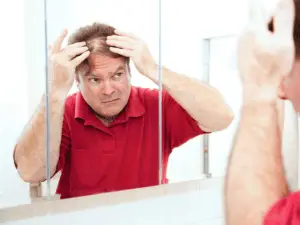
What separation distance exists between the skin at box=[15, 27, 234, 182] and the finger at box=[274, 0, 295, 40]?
11.4 inches

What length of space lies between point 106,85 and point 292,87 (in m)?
0.45

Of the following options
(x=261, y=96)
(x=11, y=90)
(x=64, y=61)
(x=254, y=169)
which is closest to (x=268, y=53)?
(x=261, y=96)

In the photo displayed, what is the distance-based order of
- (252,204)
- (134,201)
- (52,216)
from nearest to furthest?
1. (252,204)
2. (52,216)
3. (134,201)

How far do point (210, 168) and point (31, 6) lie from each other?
26.4 inches

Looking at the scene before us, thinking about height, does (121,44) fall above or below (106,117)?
above

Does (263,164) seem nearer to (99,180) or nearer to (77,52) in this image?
(99,180)

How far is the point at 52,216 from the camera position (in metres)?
1.12

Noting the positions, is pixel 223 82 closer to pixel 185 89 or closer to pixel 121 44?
pixel 185 89

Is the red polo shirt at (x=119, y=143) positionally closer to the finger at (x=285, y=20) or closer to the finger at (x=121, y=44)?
the finger at (x=121, y=44)

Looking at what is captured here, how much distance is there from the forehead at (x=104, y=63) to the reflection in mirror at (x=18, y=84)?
123 millimetres

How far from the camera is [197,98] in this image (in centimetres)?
125

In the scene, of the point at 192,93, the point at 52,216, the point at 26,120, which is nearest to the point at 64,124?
the point at 26,120

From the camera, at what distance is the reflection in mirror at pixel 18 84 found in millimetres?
1038

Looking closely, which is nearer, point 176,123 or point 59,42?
point 59,42
